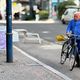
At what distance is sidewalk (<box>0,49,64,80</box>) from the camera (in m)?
10.6

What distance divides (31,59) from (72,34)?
8.18ft

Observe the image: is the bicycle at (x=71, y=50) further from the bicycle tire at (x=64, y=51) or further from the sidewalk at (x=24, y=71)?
the sidewalk at (x=24, y=71)

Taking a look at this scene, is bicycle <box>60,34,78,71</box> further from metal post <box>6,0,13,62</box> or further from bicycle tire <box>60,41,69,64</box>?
metal post <box>6,0,13,62</box>

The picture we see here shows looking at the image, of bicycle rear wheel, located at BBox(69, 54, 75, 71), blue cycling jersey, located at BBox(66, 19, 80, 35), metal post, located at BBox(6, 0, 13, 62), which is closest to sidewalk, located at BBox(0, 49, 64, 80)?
metal post, located at BBox(6, 0, 13, 62)

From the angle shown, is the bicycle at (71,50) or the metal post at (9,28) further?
the metal post at (9,28)

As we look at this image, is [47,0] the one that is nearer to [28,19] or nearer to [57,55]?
[28,19]

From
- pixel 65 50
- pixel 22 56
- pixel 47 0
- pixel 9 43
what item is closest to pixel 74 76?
pixel 65 50

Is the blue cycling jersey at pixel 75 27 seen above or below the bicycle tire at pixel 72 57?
above

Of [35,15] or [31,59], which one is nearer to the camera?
[31,59]

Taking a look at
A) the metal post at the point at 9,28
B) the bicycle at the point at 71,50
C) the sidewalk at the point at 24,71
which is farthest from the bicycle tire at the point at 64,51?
the metal post at the point at 9,28

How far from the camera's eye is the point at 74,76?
11125mm

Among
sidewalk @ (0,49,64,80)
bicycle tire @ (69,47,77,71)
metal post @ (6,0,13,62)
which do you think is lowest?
sidewalk @ (0,49,64,80)

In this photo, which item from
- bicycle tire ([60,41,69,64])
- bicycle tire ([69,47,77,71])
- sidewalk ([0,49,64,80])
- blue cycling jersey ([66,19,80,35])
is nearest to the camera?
sidewalk ([0,49,64,80])

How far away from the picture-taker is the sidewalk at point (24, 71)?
34.8ft
